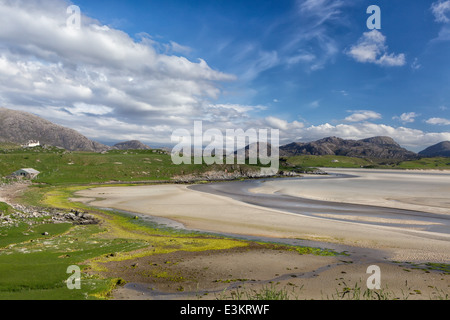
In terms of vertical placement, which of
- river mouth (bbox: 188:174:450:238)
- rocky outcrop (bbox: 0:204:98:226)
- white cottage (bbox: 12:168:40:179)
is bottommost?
river mouth (bbox: 188:174:450:238)

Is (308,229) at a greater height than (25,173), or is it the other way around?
(25,173)

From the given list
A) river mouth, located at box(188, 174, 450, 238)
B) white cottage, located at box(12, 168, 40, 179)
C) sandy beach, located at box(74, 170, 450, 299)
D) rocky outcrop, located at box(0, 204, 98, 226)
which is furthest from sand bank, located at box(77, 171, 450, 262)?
white cottage, located at box(12, 168, 40, 179)

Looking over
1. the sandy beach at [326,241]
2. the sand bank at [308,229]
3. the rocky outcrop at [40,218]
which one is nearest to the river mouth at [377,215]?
the sandy beach at [326,241]

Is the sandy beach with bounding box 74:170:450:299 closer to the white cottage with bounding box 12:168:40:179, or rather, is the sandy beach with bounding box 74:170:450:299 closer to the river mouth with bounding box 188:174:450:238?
the river mouth with bounding box 188:174:450:238

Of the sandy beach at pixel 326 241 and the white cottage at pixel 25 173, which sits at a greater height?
the white cottage at pixel 25 173

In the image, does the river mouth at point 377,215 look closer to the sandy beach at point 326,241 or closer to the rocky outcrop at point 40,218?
the sandy beach at point 326,241

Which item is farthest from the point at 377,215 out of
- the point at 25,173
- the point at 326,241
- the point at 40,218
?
the point at 25,173

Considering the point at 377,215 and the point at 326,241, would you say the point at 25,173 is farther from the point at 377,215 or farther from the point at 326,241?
the point at 377,215

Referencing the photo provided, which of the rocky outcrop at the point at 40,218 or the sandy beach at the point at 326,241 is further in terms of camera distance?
the rocky outcrop at the point at 40,218

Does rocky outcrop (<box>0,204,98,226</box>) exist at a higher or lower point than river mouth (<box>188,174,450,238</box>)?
higher
